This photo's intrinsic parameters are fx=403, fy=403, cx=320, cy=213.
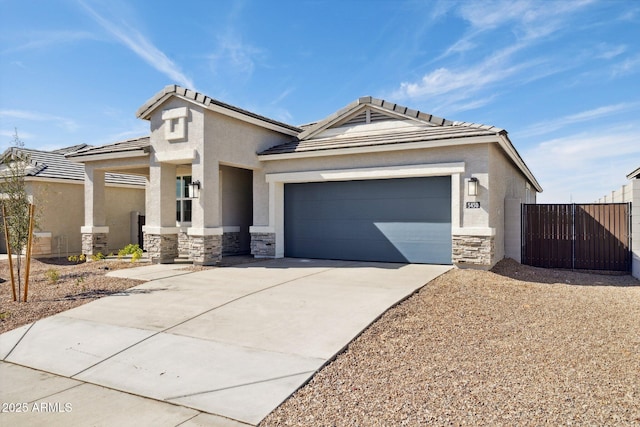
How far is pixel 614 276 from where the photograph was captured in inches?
453

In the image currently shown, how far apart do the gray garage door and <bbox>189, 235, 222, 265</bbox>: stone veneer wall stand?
2.75 m

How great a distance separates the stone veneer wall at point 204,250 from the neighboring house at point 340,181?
0.10ft

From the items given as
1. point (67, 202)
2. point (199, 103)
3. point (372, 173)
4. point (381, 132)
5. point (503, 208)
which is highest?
point (199, 103)

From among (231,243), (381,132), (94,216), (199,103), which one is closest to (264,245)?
(231,243)

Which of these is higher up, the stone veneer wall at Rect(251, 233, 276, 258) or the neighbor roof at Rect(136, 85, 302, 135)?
the neighbor roof at Rect(136, 85, 302, 135)

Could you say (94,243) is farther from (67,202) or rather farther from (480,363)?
(480,363)

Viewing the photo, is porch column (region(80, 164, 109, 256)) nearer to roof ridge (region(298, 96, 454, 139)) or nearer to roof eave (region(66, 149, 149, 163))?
roof eave (region(66, 149, 149, 163))

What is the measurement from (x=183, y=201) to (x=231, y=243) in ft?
8.25

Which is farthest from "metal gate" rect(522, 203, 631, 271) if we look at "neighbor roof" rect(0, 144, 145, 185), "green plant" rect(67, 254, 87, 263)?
"neighbor roof" rect(0, 144, 145, 185)

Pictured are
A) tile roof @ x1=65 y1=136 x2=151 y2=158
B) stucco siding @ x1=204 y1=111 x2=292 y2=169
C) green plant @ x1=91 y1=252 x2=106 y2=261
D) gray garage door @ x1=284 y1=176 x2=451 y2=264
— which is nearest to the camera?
gray garage door @ x1=284 y1=176 x2=451 y2=264

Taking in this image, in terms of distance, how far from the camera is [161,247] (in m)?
13.0

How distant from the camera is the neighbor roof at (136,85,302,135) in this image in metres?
11.8

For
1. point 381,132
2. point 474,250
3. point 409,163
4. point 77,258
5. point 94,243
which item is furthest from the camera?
point 77,258

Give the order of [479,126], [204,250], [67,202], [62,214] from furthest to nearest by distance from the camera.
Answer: [67,202], [62,214], [204,250], [479,126]
